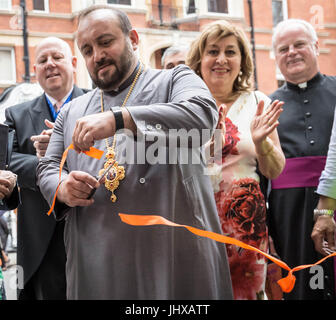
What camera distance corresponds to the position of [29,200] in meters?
2.57

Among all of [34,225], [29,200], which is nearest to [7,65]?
[29,200]

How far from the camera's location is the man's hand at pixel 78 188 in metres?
1.66

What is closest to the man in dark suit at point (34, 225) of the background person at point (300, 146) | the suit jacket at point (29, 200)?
the suit jacket at point (29, 200)

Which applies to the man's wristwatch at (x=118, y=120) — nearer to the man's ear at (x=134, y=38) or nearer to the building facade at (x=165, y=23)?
the man's ear at (x=134, y=38)

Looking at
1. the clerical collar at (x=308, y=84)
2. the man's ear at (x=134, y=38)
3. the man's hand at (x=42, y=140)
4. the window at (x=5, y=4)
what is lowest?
the man's hand at (x=42, y=140)

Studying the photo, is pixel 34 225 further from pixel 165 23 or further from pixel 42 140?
pixel 165 23

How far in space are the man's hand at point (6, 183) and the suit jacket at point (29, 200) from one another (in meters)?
0.29

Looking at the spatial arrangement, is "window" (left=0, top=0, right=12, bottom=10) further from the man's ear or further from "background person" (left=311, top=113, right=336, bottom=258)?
"background person" (left=311, top=113, right=336, bottom=258)

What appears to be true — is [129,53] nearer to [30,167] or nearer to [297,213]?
[30,167]

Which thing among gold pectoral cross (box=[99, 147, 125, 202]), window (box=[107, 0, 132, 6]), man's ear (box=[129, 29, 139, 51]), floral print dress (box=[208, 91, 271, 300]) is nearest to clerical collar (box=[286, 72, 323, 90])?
floral print dress (box=[208, 91, 271, 300])

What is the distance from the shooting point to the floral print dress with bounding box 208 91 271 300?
2.31 metres

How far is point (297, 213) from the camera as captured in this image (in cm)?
273

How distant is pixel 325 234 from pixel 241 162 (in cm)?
57
